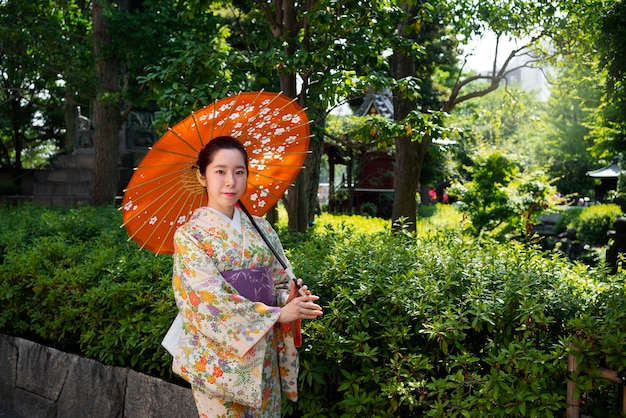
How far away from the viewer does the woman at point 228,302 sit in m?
2.84

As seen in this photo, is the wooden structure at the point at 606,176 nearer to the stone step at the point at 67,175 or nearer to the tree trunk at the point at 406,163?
the tree trunk at the point at 406,163

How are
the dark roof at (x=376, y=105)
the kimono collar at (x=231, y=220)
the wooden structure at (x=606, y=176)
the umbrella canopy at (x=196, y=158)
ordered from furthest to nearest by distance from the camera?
1. the dark roof at (x=376, y=105)
2. the wooden structure at (x=606, y=176)
3. the umbrella canopy at (x=196, y=158)
4. the kimono collar at (x=231, y=220)

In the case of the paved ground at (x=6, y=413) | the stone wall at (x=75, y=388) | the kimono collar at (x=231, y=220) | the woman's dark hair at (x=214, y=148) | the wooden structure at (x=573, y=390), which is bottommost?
the paved ground at (x=6, y=413)

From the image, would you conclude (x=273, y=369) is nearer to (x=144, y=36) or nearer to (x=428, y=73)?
(x=144, y=36)

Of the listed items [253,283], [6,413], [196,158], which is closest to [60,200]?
[6,413]

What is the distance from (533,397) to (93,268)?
3.52 meters

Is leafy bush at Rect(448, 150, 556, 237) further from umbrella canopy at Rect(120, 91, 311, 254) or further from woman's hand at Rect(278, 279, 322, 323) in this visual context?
woman's hand at Rect(278, 279, 322, 323)

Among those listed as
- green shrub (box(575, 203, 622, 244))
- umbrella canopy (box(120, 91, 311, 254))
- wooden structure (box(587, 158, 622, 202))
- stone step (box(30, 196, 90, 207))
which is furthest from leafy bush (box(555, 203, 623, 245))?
umbrella canopy (box(120, 91, 311, 254))

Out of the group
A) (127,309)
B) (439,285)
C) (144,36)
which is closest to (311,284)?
(439,285)

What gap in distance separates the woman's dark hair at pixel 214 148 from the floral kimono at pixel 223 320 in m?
0.21

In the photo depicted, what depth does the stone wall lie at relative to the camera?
13.9 feet

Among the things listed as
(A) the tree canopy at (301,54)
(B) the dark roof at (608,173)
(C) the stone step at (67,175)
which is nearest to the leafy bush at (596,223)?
(B) the dark roof at (608,173)

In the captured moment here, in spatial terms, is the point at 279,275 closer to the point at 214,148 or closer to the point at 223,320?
the point at 223,320

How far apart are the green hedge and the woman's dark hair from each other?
1.12m
